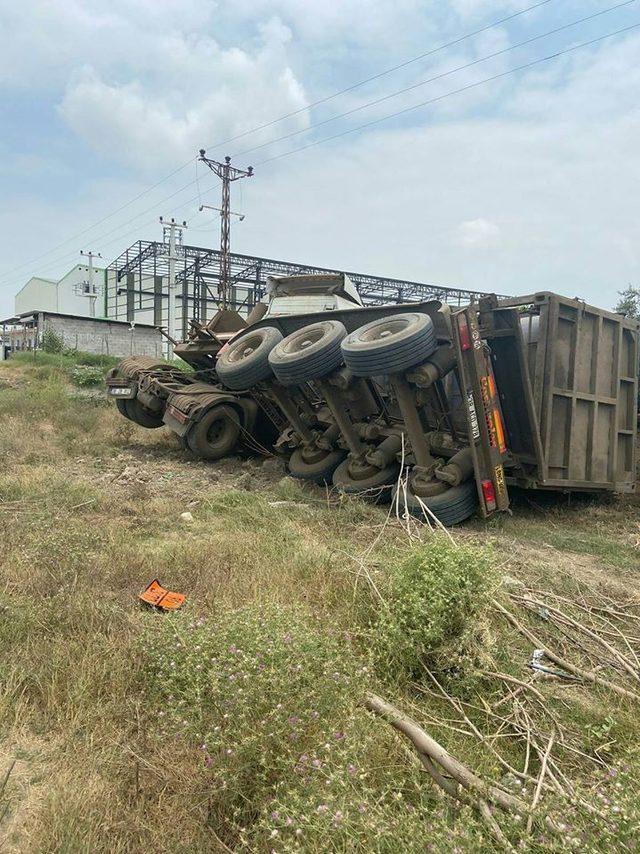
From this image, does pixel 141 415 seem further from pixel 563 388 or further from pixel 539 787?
pixel 539 787

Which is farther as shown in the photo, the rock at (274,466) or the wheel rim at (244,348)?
the rock at (274,466)

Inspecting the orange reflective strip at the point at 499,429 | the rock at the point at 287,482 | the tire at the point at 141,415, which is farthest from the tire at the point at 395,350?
the tire at the point at 141,415

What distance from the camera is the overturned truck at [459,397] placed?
580 cm

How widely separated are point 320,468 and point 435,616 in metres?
4.71

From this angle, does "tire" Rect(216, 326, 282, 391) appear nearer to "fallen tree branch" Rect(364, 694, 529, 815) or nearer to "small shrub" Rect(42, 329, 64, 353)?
"fallen tree branch" Rect(364, 694, 529, 815)

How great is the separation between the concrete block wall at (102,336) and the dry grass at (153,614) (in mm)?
25615

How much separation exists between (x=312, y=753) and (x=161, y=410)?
8.42 meters

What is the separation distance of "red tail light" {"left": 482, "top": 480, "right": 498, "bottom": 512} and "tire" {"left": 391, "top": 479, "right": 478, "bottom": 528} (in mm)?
143

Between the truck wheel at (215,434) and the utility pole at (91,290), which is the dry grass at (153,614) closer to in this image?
the truck wheel at (215,434)

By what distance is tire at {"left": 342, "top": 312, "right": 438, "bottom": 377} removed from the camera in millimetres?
5656

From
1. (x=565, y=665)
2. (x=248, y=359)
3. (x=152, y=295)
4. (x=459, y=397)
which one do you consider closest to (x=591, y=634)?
(x=565, y=665)

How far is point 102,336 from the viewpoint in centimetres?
3228

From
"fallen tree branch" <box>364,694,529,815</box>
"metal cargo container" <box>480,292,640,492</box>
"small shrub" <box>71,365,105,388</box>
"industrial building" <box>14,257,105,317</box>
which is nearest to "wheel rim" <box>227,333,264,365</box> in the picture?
"metal cargo container" <box>480,292,640,492</box>

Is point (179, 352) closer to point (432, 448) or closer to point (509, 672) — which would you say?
point (432, 448)
